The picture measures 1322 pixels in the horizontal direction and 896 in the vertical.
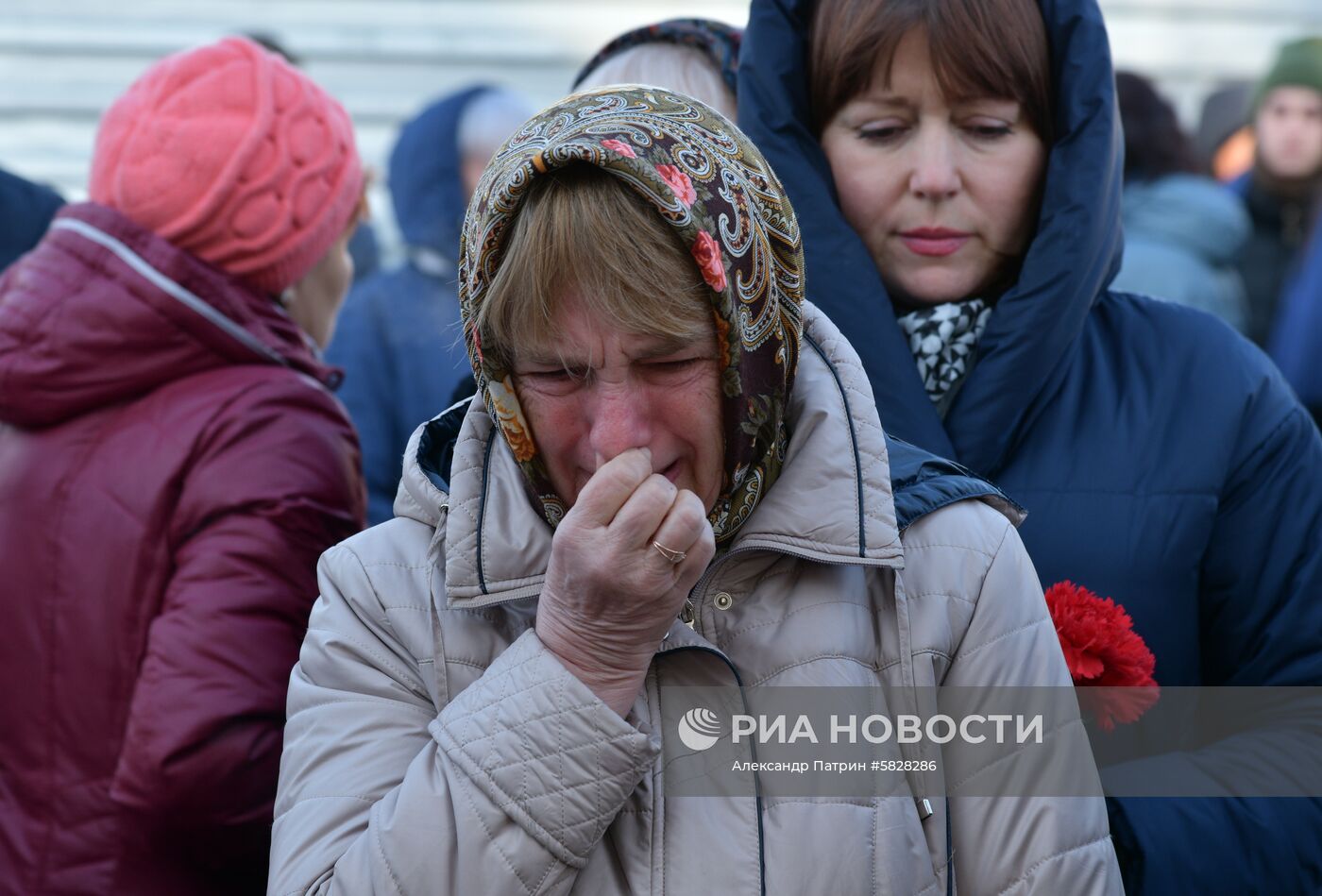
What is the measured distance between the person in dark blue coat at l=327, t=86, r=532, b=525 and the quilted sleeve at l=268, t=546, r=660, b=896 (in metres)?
2.28

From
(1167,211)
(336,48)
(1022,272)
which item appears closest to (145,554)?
(1022,272)

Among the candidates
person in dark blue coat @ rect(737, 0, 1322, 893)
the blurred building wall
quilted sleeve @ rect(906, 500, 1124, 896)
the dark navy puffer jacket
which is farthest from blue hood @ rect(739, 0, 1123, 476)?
the blurred building wall

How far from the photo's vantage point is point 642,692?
1710mm

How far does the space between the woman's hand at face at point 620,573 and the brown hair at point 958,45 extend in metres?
0.92

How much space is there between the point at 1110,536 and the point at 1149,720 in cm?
28

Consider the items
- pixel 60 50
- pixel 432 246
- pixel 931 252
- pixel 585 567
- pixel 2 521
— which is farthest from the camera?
pixel 60 50

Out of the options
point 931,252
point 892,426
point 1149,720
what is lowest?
point 1149,720

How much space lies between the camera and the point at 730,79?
283 cm

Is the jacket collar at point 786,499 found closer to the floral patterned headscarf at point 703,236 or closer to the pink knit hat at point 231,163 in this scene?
the floral patterned headscarf at point 703,236

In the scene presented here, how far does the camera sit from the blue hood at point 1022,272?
2170 mm

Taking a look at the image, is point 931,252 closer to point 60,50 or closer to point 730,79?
point 730,79

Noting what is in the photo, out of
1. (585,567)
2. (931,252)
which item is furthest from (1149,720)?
(585,567)

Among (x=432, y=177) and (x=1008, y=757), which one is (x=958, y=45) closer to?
(x=1008, y=757)

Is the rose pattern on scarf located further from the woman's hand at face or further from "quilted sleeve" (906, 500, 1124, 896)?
"quilted sleeve" (906, 500, 1124, 896)
